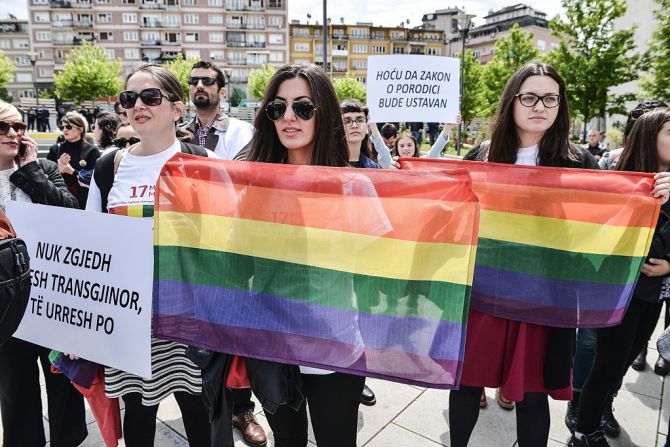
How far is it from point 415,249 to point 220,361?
35.6 inches

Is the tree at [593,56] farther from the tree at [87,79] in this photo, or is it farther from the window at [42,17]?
the window at [42,17]

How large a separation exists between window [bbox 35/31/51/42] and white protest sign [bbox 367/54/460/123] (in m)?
85.2

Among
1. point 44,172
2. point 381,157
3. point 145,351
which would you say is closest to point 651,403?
point 381,157

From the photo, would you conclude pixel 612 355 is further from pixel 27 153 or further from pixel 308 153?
pixel 27 153

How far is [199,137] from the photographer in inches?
149

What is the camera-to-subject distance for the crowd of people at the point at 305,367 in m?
1.79

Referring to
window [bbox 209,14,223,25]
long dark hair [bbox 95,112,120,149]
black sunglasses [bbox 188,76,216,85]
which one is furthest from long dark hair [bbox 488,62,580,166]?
window [bbox 209,14,223,25]

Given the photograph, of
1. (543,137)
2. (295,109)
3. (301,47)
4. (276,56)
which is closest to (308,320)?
(295,109)

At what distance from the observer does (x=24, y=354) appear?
2389mm

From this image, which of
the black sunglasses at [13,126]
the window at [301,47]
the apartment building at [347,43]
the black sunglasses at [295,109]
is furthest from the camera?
the window at [301,47]

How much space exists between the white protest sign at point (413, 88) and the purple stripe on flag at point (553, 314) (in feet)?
9.23

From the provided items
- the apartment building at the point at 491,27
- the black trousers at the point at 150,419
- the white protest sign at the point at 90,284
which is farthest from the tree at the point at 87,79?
the apartment building at the point at 491,27

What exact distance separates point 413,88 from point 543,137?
237 cm

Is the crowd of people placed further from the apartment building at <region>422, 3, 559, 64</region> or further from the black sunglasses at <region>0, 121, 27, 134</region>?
the apartment building at <region>422, 3, 559, 64</region>
